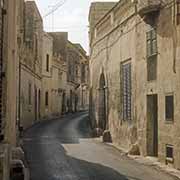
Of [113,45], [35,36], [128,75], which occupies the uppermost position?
[35,36]

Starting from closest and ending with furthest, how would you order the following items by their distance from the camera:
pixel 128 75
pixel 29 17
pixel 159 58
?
pixel 159 58 → pixel 128 75 → pixel 29 17

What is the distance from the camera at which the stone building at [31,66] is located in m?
28.3

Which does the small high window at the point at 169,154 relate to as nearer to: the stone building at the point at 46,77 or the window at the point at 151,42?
the window at the point at 151,42

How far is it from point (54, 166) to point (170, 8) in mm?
5728

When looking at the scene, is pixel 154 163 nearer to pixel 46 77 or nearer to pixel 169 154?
pixel 169 154

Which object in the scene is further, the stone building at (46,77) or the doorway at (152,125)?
the stone building at (46,77)

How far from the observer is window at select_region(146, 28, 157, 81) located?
51.6 ft

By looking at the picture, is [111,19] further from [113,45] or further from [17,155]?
[17,155]

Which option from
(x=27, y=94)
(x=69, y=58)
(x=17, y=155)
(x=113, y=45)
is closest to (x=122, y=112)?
(x=113, y=45)

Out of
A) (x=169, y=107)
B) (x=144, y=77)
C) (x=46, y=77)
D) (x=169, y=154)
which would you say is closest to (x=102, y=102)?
(x=144, y=77)

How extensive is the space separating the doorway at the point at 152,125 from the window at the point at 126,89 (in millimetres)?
2573

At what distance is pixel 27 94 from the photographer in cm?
2966

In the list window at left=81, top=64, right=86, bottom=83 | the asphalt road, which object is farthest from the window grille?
window at left=81, top=64, right=86, bottom=83

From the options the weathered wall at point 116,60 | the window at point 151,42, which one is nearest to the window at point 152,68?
the window at point 151,42
